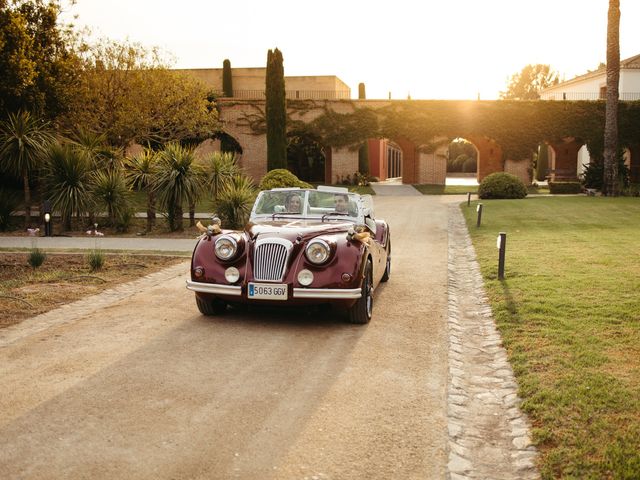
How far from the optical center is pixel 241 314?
25.4ft

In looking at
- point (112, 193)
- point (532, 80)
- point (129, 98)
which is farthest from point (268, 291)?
point (532, 80)

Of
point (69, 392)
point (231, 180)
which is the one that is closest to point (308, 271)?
point (69, 392)

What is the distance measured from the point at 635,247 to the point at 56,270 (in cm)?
1057

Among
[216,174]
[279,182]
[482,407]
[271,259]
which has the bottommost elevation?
[482,407]

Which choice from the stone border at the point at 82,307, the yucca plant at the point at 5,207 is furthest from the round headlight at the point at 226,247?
the yucca plant at the point at 5,207

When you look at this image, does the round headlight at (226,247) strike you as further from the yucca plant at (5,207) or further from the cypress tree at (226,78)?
the cypress tree at (226,78)

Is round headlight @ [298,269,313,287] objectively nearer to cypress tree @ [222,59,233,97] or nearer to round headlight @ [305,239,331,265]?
round headlight @ [305,239,331,265]

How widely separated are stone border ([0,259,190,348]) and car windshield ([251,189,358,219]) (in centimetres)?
224

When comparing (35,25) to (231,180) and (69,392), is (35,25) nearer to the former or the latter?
(231,180)

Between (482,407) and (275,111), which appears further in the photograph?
(275,111)

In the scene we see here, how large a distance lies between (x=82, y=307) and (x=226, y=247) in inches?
90.2

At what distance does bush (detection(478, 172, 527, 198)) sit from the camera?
28406 millimetres

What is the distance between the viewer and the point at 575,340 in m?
6.34

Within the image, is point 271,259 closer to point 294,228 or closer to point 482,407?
point 294,228
